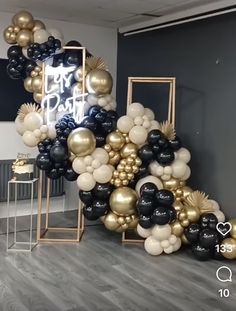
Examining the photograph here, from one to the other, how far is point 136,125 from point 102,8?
1.56 metres

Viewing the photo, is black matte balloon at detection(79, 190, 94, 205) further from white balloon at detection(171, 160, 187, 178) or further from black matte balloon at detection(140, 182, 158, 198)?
white balloon at detection(171, 160, 187, 178)

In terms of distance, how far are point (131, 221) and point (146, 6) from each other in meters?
2.34

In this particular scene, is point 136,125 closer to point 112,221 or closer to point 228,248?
point 112,221

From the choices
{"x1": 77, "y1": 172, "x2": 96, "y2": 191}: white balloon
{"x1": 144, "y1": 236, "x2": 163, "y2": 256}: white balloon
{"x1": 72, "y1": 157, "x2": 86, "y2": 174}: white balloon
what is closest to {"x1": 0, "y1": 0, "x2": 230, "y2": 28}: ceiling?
{"x1": 72, "y1": 157, "x2": 86, "y2": 174}: white balloon

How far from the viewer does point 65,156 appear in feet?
13.6

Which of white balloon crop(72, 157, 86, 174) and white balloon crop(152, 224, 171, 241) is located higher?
white balloon crop(72, 157, 86, 174)

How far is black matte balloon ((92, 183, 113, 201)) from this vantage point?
4.12m

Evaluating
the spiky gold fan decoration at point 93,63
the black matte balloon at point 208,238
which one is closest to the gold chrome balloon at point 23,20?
the spiky gold fan decoration at point 93,63

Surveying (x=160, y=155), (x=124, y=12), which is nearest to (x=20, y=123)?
(x=160, y=155)

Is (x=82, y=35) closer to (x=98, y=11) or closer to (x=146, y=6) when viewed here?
(x=98, y=11)

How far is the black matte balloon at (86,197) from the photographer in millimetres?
4176

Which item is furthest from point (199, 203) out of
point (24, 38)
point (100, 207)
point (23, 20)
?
point (23, 20)

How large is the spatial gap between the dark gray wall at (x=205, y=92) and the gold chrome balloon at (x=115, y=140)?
116 centimetres

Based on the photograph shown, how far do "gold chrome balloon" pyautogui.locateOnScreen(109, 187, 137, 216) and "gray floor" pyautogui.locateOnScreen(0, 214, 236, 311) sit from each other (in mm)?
439
